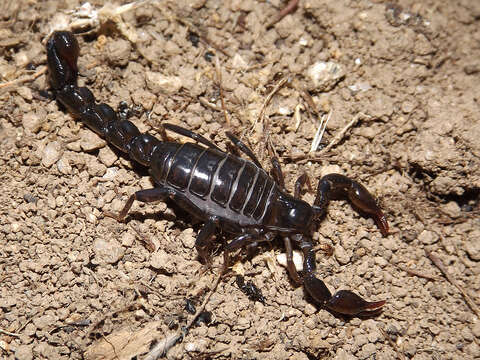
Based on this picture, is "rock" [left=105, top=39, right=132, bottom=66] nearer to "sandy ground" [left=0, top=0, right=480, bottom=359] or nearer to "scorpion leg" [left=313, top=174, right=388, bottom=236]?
"sandy ground" [left=0, top=0, right=480, bottom=359]

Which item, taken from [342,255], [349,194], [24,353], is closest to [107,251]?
[24,353]

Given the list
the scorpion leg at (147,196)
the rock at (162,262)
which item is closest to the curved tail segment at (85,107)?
the scorpion leg at (147,196)

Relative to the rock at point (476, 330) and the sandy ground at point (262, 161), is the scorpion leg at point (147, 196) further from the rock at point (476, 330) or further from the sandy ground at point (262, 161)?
the rock at point (476, 330)

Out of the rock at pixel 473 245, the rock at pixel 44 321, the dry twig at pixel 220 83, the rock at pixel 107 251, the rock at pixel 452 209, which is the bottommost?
the rock at pixel 44 321

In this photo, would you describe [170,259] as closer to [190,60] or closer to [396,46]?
[190,60]

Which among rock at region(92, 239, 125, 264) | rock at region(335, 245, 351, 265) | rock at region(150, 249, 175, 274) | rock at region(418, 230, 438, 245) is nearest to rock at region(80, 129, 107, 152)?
rock at region(92, 239, 125, 264)

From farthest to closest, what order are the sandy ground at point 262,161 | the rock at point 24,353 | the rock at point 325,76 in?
the rock at point 325,76, the sandy ground at point 262,161, the rock at point 24,353

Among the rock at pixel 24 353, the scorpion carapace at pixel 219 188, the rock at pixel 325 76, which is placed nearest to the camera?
the rock at pixel 24 353
